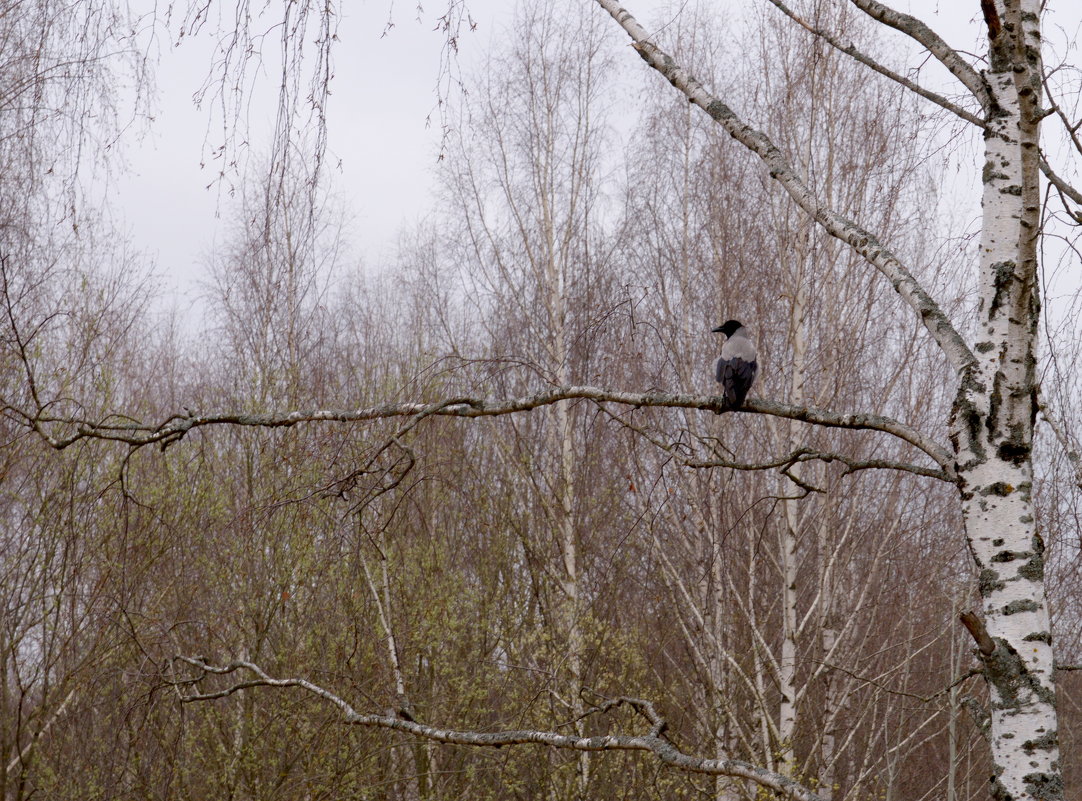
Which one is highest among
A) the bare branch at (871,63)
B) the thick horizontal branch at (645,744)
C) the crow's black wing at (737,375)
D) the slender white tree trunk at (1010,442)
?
the bare branch at (871,63)

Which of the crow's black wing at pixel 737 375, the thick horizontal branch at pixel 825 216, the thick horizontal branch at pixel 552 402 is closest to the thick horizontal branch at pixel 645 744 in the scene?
the thick horizontal branch at pixel 552 402

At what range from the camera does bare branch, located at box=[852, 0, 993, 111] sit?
95.5 inches

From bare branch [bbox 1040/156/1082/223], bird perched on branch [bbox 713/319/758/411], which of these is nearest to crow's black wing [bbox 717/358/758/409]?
bird perched on branch [bbox 713/319/758/411]

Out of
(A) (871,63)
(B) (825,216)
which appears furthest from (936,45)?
(B) (825,216)

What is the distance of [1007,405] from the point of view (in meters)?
2.26

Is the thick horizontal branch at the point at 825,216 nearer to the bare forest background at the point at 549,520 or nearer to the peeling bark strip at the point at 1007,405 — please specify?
the peeling bark strip at the point at 1007,405

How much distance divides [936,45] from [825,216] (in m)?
0.48

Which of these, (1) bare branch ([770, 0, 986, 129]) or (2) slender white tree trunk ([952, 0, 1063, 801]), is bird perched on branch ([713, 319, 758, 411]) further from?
(2) slender white tree trunk ([952, 0, 1063, 801])

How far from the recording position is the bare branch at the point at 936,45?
7.96ft

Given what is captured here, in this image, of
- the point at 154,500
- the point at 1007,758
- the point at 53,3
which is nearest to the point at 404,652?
the point at 154,500

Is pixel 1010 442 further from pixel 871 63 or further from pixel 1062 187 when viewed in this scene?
pixel 1062 187

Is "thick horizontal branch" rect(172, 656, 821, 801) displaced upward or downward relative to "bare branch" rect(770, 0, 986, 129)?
downward

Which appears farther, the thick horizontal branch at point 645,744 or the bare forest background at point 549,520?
the bare forest background at point 549,520

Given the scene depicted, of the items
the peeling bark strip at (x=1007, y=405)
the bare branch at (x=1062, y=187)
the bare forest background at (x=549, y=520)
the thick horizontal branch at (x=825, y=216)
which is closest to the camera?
the peeling bark strip at (x=1007, y=405)
